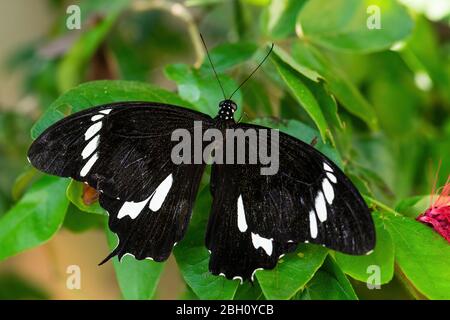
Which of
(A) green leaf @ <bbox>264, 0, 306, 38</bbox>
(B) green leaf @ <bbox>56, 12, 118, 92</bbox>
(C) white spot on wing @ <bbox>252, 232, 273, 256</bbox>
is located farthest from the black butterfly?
(B) green leaf @ <bbox>56, 12, 118, 92</bbox>

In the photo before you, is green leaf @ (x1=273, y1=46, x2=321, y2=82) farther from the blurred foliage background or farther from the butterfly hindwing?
the butterfly hindwing

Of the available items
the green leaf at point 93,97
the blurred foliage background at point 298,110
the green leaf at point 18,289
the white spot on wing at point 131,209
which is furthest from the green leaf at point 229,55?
the green leaf at point 18,289

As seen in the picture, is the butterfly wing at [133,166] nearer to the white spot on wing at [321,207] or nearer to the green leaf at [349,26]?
the white spot on wing at [321,207]

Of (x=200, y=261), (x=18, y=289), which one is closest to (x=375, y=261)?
(x=200, y=261)
